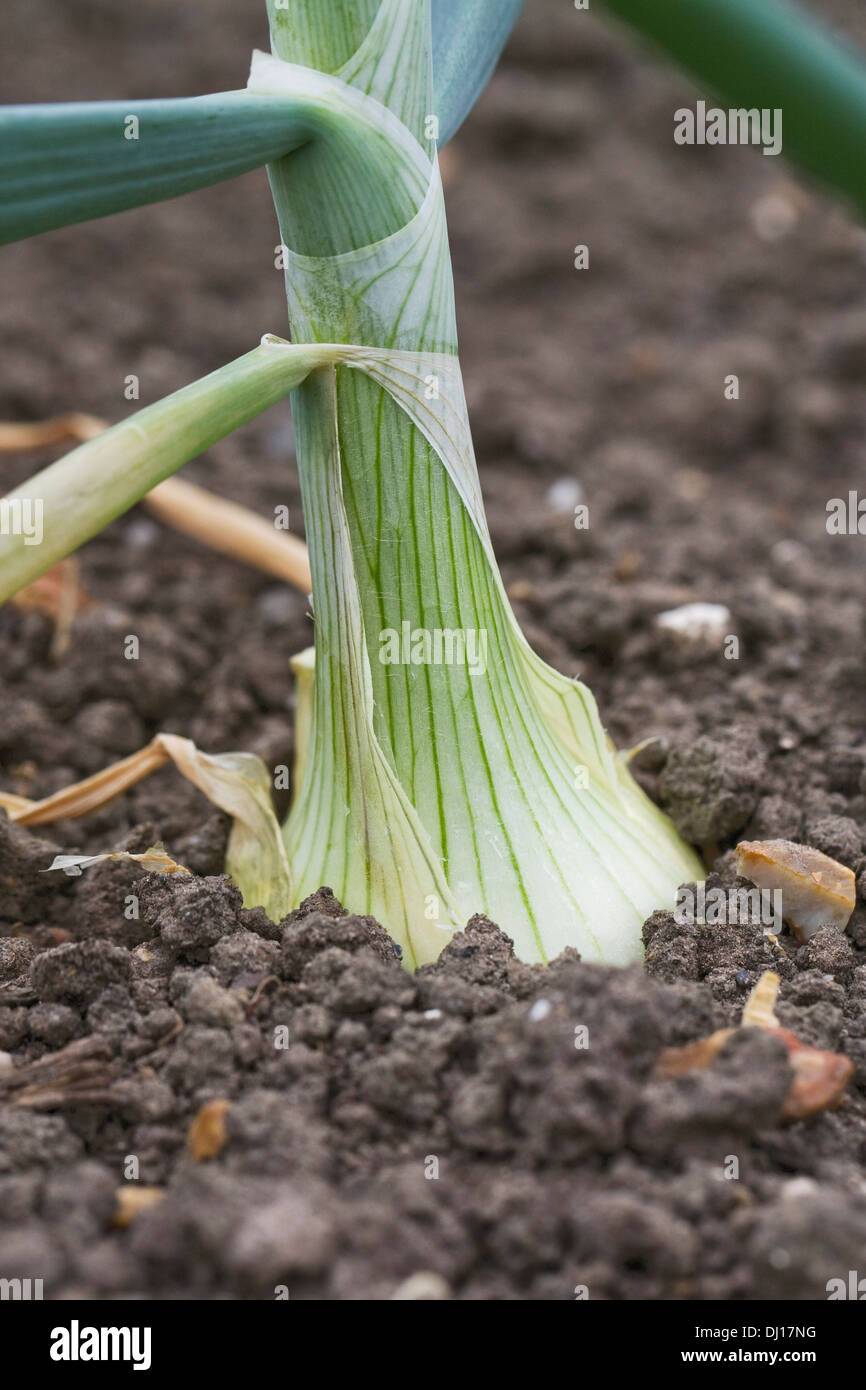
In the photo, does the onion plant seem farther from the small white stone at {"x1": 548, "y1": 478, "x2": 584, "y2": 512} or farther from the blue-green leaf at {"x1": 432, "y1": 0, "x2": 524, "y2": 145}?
the small white stone at {"x1": 548, "y1": 478, "x2": 584, "y2": 512}

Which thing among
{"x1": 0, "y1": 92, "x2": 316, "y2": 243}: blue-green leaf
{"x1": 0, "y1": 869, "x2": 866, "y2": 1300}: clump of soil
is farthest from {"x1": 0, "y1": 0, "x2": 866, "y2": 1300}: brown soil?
{"x1": 0, "y1": 92, "x2": 316, "y2": 243}: blue-green leaf

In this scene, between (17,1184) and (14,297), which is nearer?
(17,1184)

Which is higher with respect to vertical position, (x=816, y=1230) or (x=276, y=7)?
(x=276, y=7)

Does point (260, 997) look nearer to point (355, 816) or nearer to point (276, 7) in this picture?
point (355, 816)

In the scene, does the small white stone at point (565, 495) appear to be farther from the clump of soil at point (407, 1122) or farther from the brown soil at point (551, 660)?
the clump of soil at point (407, 1122)

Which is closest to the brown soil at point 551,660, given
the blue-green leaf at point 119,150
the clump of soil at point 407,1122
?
the clump of soil at point 407,1122

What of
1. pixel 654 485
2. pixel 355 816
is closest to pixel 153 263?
pixel 654 485
